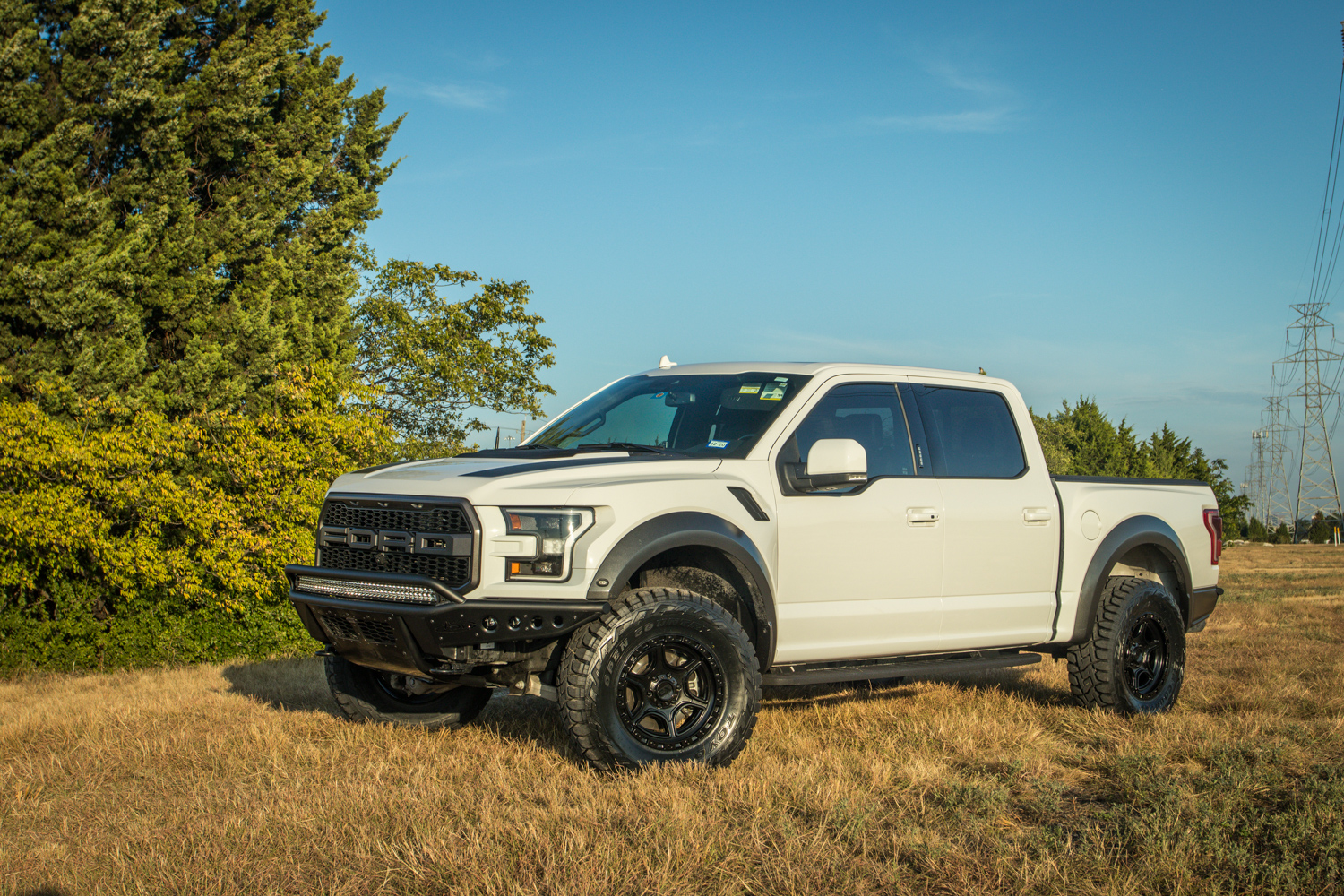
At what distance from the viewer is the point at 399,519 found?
17.0ft

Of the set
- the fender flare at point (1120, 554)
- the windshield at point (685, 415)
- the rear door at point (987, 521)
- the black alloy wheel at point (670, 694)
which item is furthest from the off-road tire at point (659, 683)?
the fender flare at point (1120, 554)

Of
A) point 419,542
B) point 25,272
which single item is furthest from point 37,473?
point 419,542

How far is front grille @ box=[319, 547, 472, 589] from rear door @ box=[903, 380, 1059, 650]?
2793 mm

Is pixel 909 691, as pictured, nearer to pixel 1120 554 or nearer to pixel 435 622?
pixel 1120 554

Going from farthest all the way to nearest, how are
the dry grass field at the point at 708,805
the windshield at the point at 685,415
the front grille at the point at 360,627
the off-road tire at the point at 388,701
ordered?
the off-road tire at the point at 388,701
the windshield at the point at 685,415
the front grille at the point at 360,627
the dry grass field at the point at 708,805

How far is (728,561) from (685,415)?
1025 mm

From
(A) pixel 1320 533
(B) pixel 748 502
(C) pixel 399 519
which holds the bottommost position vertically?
(A) pixel 1320 533

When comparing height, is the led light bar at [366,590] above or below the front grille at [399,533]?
Answer: below

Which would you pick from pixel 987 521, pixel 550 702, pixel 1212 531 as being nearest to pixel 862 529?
pixel 987 521

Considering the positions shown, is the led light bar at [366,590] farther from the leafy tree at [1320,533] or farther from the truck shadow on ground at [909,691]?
the leafy tree at [1320,533]

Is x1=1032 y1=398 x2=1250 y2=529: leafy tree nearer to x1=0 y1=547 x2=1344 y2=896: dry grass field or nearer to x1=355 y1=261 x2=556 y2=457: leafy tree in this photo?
x1=355 y1=261 x2=556 y2=457: leafy tree

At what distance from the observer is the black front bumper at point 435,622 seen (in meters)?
4.81

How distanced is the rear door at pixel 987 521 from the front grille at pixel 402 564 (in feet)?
9.16

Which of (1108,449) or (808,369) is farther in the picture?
(1108,449)
